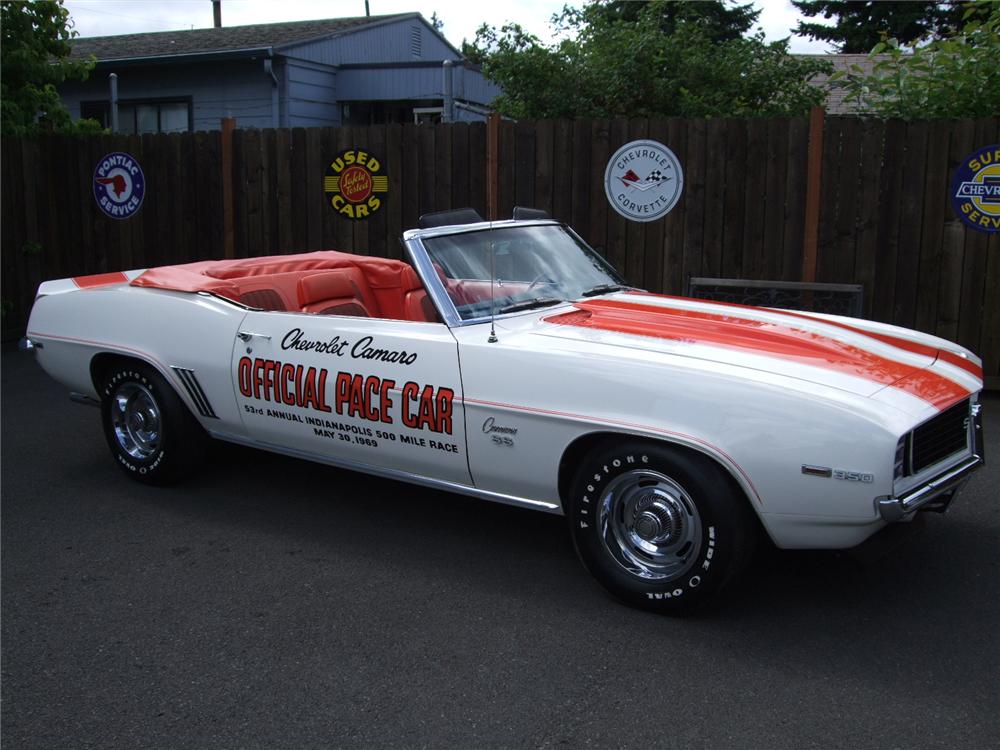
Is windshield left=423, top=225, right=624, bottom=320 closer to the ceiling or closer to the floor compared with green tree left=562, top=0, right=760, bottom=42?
closer to the floor

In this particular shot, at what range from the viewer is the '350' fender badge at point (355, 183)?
31.1 feet

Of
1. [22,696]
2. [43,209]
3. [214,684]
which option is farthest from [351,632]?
[43,209]

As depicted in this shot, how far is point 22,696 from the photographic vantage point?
11.1 ft

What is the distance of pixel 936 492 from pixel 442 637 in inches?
75.3

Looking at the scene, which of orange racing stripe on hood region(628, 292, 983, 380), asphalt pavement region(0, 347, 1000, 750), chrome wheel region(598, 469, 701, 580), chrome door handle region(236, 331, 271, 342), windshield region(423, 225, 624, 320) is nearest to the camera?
asphalt pavement region(0, 347, 1000, 750)

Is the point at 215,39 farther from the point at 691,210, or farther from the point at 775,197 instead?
the point at 775,197

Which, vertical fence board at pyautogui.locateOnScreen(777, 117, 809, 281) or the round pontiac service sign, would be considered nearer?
vertical fence board at pyautogui.locateOnScreen(777, 117, 809, 281)

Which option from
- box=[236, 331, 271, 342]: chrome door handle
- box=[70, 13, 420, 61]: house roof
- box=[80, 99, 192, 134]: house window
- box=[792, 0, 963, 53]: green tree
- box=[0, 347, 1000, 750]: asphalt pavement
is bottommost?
box=[0, 347, 1000, 750]: asphalt pavement

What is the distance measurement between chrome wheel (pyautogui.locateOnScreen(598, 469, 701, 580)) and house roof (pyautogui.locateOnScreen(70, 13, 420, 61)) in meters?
14.1

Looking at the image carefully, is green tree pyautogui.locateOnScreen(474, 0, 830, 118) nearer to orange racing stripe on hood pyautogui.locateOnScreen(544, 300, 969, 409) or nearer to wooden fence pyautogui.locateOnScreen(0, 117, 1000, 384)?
wooden fence pyautogui.locateOnScreen(0, 117, 1000, 384)

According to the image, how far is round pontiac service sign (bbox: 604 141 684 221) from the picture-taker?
8.41 meters

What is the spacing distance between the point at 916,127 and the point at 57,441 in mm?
6753

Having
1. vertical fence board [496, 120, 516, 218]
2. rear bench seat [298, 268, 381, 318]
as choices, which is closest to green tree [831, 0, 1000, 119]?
vertical fence board [496, 120, 516, 218]

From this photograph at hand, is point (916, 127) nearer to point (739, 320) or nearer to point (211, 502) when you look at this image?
point (739, 320)
